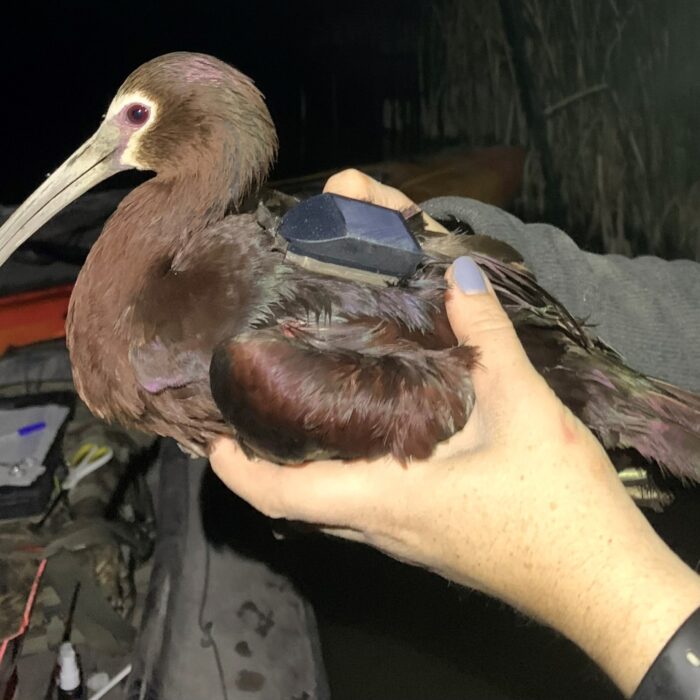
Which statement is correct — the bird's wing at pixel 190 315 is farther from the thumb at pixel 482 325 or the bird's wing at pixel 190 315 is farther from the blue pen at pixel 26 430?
the blue pen at pixel 26 430

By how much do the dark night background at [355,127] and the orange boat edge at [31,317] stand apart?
0.19 meters

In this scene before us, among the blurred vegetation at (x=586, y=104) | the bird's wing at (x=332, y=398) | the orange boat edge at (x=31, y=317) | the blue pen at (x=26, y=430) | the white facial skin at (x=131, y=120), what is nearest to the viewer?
the bird's wing at (x=332, y=398)

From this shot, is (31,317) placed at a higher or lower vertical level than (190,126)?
lower

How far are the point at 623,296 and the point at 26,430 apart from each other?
97cm

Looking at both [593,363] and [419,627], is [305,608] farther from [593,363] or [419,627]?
[593,363]

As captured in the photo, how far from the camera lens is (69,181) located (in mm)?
827

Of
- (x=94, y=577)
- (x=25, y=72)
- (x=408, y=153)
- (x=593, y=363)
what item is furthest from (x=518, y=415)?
(x=408, y=153)

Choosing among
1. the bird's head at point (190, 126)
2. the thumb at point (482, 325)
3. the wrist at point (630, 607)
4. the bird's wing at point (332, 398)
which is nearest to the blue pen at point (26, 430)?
the bird's head at point (190, 126)

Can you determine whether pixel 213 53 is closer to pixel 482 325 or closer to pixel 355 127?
pixel 355 127

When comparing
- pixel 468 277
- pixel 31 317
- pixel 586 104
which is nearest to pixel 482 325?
pixel 468 277

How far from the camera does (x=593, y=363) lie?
82 centimetres

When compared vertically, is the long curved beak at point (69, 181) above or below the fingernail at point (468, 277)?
above

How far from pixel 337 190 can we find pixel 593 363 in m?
0.36

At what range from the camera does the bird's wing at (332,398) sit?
673mm
